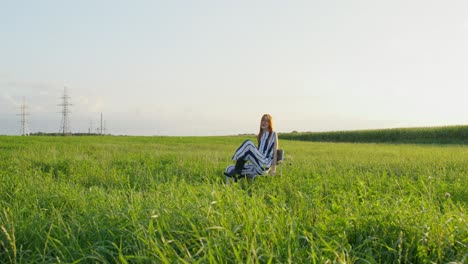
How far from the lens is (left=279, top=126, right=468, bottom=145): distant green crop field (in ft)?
144

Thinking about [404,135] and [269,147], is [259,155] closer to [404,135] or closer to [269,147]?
[269,147]

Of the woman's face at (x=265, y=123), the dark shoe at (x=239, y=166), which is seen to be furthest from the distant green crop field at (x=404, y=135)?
the dark shoe at (x=239, y=166)

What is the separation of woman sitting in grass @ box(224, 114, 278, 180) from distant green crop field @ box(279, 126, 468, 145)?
37.7 meters

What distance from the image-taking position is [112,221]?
379 cm

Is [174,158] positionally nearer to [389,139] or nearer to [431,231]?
[431,231]

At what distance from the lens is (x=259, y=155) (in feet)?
27.3

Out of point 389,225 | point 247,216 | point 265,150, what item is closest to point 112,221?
point 247,216

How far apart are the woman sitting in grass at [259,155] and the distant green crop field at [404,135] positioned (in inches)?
1485

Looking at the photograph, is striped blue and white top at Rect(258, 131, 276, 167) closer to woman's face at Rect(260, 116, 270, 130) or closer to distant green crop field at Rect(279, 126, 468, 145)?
woman's face at Rect(260, 116, 270, 130)

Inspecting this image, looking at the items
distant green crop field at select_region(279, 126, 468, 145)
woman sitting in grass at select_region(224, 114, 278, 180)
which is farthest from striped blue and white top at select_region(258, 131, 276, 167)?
distant green crop field at select_region(279, 126, 468, 145)

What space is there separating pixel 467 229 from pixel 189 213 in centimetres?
232

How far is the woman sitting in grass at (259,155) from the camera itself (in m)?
8.23

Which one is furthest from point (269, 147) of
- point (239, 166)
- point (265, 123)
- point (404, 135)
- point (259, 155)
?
point (404, 135)

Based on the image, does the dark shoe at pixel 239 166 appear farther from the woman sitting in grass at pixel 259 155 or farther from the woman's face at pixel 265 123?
the woman's face at pixel 265 123
